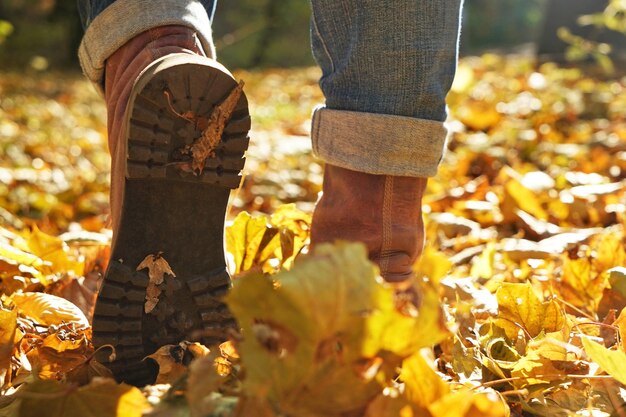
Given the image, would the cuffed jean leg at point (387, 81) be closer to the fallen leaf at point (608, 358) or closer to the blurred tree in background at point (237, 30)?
the fallen leaf at point (608, 358)

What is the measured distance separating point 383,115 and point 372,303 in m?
0.61

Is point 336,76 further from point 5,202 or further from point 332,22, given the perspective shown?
point 5,202

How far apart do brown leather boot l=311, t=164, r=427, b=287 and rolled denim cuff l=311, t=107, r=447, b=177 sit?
0.02 m

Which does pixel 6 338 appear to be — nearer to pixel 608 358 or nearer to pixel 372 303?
pixel 372 303

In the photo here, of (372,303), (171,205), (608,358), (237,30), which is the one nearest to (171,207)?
(171,205)

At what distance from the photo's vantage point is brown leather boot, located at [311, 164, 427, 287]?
1241 millimetres

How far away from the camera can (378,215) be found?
1.24 meters

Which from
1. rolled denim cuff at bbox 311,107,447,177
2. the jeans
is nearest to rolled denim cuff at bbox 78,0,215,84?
the jeans

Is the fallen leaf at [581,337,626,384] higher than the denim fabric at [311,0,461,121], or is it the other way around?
the denim fabric at [311,0,461,121]

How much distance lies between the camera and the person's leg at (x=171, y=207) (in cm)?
102

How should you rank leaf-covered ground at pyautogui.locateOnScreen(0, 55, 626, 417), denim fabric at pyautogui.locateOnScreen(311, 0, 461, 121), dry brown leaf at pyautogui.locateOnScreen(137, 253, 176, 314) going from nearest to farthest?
1. leaf-covered ground at pyautogui.locateOnScreen(0, 55, 626, 417)
2. dry brown leaf at pyautogui.locateOnScreen(137, 253, 176, 314)
3. denim fabric at pyautogui.locateOnScreen(311, 0, 461, 121)

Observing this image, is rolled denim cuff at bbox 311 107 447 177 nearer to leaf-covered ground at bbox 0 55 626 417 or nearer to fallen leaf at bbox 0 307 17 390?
leaf-covered ground at bbox 0 55 626 417

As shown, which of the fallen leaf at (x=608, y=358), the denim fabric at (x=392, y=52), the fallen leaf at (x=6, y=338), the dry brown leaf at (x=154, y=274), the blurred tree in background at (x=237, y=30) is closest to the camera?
the fallen leaf at (x=608, y=358)

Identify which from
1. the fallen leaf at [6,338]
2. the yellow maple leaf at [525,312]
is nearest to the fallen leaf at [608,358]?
the yellow maple leaf at [525,312]
